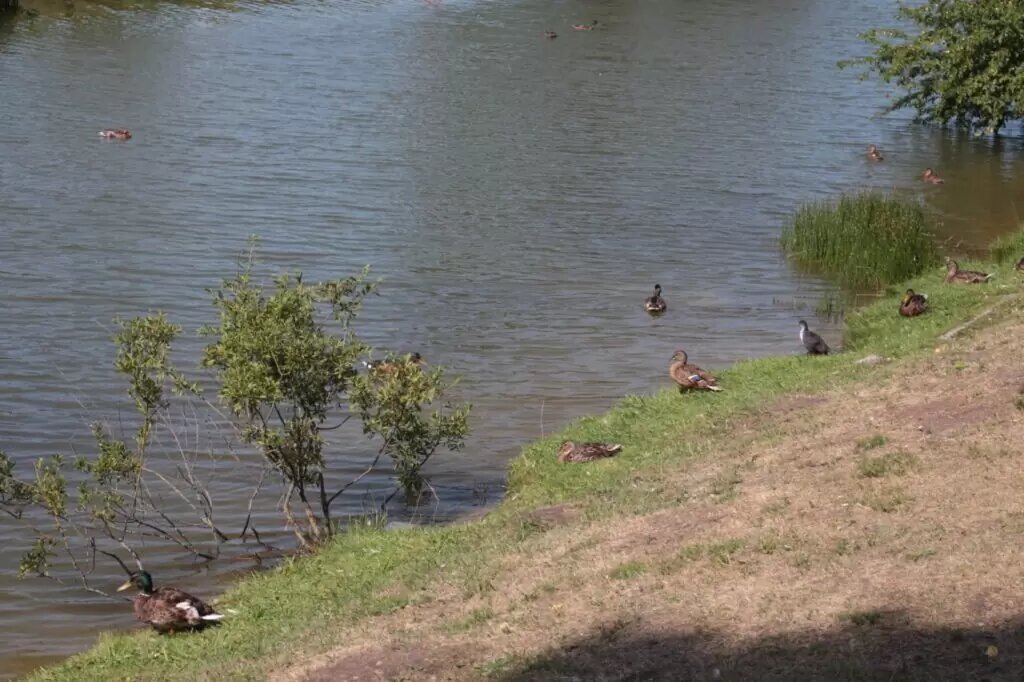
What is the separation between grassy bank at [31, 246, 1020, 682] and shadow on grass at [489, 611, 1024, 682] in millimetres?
469

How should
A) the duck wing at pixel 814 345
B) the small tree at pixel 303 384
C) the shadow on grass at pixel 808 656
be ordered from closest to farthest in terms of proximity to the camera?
Result: the shadow on grass at pixel 808 656 < the small tree at pixel 303 384 < the duck wing at pixel 814 345

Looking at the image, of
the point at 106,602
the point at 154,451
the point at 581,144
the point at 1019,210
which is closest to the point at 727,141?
the point at 581,144

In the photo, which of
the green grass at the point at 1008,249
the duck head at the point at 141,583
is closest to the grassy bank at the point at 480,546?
the duck head at the point at 141,583

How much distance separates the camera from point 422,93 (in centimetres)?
3662

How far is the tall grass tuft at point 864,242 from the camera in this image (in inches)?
880

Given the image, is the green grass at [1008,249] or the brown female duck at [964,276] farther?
the green grass at [1008,249]

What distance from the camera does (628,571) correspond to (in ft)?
29.0

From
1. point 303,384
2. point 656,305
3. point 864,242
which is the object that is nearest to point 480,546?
point 303,384

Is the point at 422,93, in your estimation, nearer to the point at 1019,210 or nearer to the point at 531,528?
the point at 1019,210

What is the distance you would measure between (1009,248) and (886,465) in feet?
43.1

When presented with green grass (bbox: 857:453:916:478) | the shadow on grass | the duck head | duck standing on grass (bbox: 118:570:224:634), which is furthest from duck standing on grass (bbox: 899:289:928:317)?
the shadow on grass

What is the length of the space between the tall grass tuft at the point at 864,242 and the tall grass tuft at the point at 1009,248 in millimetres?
928

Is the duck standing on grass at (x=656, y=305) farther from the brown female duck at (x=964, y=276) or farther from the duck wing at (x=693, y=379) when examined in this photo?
the duck wing at (x=693, y=379)

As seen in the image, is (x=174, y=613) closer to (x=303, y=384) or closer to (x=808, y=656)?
(x=303, y=384)
